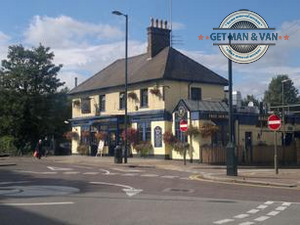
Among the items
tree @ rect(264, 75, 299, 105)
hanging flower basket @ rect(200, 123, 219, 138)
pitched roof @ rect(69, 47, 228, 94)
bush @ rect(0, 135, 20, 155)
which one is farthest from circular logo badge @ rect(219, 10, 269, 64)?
tree @ rect(264, 75, 299, 105)

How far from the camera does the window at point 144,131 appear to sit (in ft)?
134

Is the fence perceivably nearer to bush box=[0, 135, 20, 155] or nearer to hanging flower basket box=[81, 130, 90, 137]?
hanging flower basket box=[81, 130, 90, 137]

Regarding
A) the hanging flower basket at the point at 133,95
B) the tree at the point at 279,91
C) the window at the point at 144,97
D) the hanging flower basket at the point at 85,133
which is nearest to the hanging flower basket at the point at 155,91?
the window at the point at 144,97

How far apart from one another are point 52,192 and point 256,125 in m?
25.6

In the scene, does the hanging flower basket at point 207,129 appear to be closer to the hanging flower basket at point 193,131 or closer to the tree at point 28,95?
the hanging flower basket at point 193,131

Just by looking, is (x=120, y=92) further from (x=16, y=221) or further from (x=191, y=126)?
(x=16, y=221)

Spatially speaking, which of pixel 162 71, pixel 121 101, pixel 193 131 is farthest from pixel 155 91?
pixel 193 131

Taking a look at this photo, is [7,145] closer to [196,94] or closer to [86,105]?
[86,105]

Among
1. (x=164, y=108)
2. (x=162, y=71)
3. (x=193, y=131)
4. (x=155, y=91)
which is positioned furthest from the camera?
(x=162, y=71)

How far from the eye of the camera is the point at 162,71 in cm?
4066

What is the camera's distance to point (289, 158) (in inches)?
1550

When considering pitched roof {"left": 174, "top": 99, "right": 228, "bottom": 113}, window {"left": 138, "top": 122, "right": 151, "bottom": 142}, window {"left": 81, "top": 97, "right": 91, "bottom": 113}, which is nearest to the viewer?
pitched roof {"left": 174, "top": 99, "right": 228, "bottom": 113}

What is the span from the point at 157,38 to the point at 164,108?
8418 mm

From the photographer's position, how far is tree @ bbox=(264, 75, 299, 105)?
302 feet
